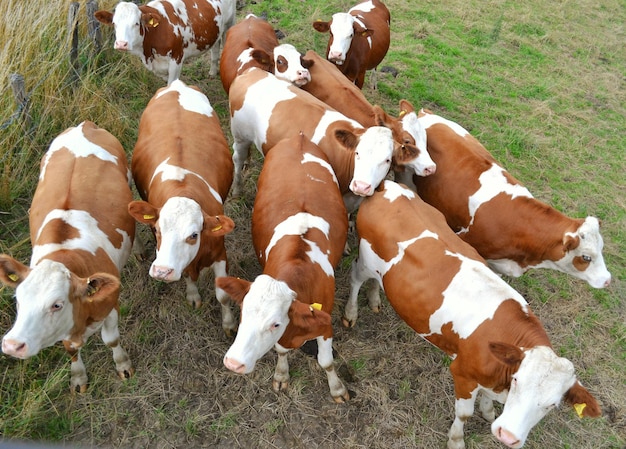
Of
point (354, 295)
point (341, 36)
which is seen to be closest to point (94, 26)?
point (341, 36)

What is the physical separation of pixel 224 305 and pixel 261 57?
3.48 m

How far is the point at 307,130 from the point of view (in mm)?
5418

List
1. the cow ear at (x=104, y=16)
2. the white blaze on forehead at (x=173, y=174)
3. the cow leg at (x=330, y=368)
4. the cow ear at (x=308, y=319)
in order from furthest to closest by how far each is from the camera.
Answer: the cow ear at (x=104, y=16) → the white blaze on forehead at (x=173, y=174) → the cow leg at (x=330, y=368) → the cow ear at (x=308, y=319)

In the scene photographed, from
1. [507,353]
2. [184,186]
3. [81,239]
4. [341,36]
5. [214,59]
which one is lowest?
[214,59]

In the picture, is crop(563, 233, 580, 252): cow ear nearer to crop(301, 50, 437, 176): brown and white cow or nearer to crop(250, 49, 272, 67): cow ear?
crop(301, 50, 437, 176): brown and white cow

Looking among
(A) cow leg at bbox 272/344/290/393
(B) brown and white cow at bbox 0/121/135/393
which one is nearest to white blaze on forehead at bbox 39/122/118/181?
(B) brown and white cow at bbox 0/121/135/393

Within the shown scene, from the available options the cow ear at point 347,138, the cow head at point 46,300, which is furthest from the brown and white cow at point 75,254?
the cow ear at point 347,138

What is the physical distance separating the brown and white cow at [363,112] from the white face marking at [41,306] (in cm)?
327

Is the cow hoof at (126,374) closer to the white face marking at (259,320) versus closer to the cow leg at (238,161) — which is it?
the white face marking at (259,320)

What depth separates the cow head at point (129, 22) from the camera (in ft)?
20.3

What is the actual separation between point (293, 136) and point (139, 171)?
1.57 m

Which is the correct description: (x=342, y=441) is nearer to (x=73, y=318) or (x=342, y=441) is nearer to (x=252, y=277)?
(x=252, y=277)

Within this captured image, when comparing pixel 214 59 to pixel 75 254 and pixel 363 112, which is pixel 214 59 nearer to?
pixel 363 112

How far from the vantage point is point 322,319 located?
3404 millimetres
